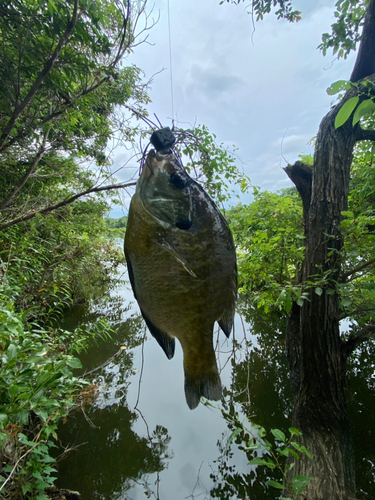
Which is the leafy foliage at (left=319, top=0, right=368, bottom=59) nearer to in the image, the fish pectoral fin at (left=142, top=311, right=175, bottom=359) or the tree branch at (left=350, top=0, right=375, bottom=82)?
the tree branch at (left=350, top=0, right=375, bottom=82)

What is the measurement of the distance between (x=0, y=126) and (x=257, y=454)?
6280 millimetres

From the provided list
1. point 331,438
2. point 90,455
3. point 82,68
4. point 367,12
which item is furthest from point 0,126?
point 331,438

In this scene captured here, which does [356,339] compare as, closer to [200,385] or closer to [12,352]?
[200,385]

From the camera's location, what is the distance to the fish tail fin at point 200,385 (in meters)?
0.87

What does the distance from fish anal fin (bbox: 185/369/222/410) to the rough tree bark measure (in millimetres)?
2052

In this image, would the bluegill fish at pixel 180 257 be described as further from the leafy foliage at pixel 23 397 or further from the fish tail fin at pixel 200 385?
the leafy foliage at pixel 23 397

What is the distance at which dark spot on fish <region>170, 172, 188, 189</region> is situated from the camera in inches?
32.7

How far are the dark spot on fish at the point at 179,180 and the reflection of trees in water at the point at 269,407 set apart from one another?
1601mm

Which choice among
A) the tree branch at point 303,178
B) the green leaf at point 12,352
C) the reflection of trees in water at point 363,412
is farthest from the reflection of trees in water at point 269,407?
the tree branch at point 303,178

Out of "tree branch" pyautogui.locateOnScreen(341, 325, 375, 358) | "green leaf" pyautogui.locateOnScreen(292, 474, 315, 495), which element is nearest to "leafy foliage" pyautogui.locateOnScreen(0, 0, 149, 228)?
"green leaf" pyautogui.locateOnScreen(292, 474, 315, 495)

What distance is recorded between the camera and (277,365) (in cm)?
599

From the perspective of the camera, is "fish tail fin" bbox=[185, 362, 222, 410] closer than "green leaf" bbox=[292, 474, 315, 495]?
Yes

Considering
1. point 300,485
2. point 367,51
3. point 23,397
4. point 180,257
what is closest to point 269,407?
point 300,485

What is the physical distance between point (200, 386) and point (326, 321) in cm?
253
